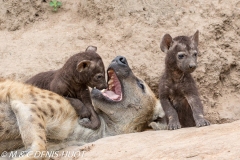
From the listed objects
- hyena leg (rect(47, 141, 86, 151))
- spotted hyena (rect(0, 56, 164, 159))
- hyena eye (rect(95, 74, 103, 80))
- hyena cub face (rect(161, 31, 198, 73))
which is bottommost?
hyena leg (rect(47, 141, 86, 151))

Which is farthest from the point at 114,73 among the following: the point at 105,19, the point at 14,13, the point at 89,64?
the point at 14,13

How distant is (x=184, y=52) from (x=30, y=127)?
1.65 meters

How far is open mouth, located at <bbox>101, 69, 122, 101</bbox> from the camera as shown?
20.9 feet

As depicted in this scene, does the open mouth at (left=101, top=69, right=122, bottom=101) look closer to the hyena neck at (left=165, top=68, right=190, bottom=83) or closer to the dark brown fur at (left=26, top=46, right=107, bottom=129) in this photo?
the dark brown fur at (left=26, top=46, right=107, bottom=129)

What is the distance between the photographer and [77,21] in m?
8.09

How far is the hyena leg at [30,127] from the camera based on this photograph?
5.21 metres

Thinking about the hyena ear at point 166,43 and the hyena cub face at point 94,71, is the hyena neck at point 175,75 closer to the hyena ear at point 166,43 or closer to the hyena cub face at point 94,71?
the hyena ear at point 166,43

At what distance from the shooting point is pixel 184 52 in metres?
5.71

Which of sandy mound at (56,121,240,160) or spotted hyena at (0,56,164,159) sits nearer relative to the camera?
sandy mound at (56,121,240,160)

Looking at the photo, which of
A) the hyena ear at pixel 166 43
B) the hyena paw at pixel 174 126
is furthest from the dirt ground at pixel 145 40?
the hyena paw at pixel 174 126

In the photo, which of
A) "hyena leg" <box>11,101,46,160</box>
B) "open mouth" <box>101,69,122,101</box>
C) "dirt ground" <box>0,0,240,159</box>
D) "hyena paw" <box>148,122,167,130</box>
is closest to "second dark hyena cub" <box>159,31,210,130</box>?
"hyena paw" <box>148,122,167,130</box>

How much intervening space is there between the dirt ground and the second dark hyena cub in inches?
60.0

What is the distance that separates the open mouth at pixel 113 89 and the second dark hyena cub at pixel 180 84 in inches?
22.3

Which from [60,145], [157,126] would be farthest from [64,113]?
[157,126]
